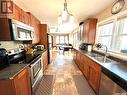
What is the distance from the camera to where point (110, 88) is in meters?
1.53

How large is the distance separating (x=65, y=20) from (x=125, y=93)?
178 cm

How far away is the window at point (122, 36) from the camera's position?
2.13 m

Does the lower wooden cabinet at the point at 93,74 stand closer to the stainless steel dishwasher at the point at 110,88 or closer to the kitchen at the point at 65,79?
the kitchen at the point at 65,79

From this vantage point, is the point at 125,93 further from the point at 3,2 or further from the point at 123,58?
the point at 3,2

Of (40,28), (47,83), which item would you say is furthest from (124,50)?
(40,28)

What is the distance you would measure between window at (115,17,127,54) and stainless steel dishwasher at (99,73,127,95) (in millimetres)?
906

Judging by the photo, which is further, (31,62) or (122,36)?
(122,36)

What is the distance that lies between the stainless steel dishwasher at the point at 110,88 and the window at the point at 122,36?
906mm

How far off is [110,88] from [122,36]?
138 centimetres

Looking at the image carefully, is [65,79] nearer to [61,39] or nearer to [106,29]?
[106,29]

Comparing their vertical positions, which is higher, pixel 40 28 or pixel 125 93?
pixel 40 28

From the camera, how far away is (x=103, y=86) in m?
1.77

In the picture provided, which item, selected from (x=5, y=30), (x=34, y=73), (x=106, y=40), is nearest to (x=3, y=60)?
(x=5, y=30)

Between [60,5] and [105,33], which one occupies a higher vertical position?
[60,5]
